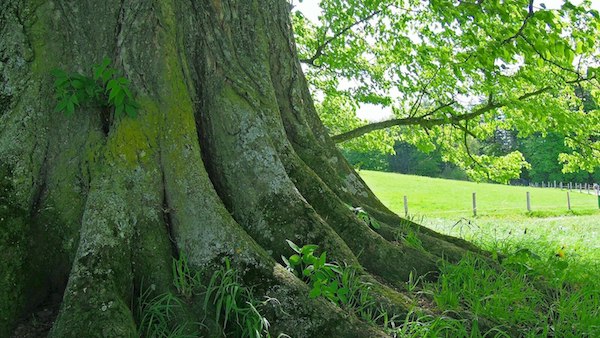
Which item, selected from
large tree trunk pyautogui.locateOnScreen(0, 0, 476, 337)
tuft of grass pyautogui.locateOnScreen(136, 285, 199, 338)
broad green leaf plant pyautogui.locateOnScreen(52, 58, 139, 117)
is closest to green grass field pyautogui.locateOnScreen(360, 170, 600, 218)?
large tree trunk pyautogui.locateOnScreen(0, 0, 476, 337)

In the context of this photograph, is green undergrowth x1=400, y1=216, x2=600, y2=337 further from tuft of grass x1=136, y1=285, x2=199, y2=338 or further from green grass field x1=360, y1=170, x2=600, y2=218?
green grass field x1=360, y1=170, x2=600, y2=218

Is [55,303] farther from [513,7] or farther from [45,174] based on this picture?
[513,7]

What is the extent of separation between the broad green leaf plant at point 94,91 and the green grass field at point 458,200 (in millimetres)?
23752

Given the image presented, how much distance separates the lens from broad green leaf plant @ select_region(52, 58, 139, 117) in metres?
3.18

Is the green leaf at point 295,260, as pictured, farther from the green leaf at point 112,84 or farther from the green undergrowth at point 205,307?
the green leaf at point 112,84

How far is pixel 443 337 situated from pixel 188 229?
65.3 inches

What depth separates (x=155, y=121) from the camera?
10.9ft

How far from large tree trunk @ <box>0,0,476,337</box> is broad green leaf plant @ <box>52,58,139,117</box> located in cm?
8

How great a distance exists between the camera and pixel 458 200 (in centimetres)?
3634

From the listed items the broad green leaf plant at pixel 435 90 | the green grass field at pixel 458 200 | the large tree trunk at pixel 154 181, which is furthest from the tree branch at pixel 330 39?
the green grass field at pixel 458 200

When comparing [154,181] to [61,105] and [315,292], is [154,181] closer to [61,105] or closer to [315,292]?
[61,105]

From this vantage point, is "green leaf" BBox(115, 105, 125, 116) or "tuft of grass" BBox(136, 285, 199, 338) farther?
"green leaf" BBox(115, 105, 125, 116)

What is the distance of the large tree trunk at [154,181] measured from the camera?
2799 millimetres

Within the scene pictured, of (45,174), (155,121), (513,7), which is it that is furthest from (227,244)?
(513,7)
